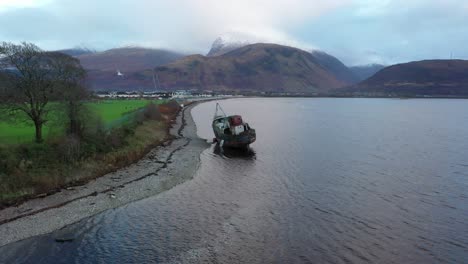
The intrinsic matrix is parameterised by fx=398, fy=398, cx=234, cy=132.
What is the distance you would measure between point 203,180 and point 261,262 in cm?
2134

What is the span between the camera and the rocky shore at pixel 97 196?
2881 centimetres

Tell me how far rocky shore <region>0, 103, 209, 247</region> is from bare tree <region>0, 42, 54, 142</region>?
35.6ft

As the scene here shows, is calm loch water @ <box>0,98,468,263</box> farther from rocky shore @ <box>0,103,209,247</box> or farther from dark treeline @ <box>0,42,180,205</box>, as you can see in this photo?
dark treeline @ <box>0,42,180,205</box>

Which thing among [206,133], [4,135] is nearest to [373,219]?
[4,135]

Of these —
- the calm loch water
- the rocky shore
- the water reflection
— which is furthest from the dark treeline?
the water reflection

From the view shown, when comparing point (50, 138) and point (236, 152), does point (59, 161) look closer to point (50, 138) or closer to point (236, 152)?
point (50, 138)

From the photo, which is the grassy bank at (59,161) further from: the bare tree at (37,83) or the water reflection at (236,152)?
the water reflection at (236,152)

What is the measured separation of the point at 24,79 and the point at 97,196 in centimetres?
1661

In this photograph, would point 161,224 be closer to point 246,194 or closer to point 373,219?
point 246,194

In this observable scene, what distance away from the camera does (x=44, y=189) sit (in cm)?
3566

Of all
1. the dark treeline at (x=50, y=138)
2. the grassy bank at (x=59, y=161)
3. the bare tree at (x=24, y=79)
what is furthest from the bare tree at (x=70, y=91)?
the grassy bank at (x=59, y=161)

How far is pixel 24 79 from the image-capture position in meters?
42.6

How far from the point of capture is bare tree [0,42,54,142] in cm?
4191

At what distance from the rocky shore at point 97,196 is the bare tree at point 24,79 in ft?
35.6
